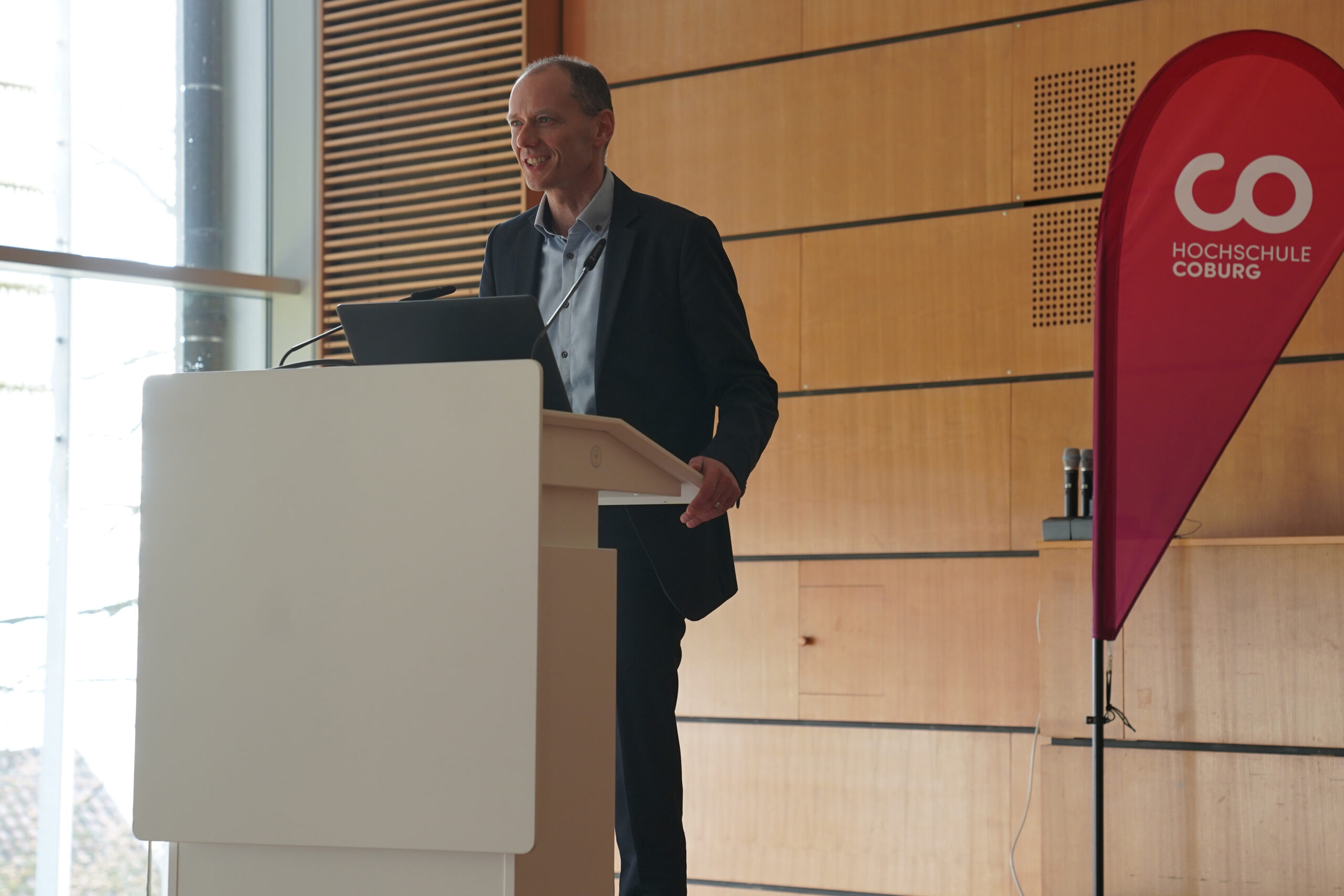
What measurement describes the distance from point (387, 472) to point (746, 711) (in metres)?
2.72

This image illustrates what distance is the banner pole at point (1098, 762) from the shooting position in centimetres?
276

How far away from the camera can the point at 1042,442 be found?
364 centimetres

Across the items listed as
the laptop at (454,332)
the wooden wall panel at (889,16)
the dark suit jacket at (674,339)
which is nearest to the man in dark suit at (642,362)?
the dark suit jacket at (674,339)

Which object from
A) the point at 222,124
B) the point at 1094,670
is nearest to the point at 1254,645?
the point at 1094,670

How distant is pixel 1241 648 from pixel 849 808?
1324 mm

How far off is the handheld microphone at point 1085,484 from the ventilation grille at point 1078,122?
893 mm

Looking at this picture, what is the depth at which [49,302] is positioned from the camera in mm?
4277

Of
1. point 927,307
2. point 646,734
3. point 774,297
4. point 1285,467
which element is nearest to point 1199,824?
point 1285,467

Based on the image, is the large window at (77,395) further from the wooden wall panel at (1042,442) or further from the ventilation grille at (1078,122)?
the ventilation grille at (1078,122)

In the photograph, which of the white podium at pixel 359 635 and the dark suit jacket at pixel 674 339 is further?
the dark suit jacket at pixel 674 339

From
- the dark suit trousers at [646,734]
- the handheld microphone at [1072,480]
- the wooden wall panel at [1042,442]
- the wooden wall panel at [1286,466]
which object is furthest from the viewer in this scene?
the wooden wall panel at [1042,442]

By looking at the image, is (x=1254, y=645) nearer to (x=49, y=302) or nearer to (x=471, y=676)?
(x=471, y=676)

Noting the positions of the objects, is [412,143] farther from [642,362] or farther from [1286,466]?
[1286,466]

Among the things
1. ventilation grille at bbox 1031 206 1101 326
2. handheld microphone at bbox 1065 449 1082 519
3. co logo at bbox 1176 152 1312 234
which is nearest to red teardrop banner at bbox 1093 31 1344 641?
co logo at bbox 1176 152 1312 234
